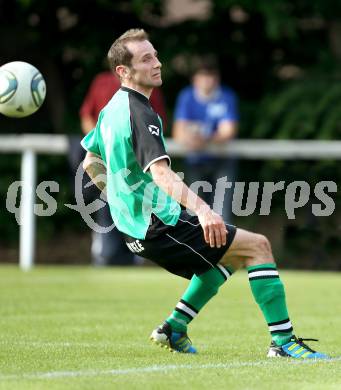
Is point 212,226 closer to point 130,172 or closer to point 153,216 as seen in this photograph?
point 153,216

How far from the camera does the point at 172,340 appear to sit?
6.92 meters

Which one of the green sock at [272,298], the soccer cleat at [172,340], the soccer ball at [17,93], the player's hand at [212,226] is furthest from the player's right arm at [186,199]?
the soccer ball at [17,93]

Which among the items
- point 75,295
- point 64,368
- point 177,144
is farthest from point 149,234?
point 177,144

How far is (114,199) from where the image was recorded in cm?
673

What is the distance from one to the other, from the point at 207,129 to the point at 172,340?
262 inches

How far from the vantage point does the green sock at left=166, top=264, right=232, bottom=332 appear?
6941 millimetres

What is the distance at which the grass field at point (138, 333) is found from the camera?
562 cm

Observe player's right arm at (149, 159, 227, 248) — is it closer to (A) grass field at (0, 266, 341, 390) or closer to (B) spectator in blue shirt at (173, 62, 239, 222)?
(A) grass field at (0, 266, 341, 390)

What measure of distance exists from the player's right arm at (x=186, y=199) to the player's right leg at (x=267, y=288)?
298 mm

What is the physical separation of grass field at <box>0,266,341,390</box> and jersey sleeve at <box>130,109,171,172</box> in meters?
1.13

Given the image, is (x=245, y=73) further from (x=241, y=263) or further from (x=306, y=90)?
(x=241, y=263)

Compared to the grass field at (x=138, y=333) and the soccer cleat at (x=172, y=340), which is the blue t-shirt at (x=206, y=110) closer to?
the grass field at (x=138, y=333)

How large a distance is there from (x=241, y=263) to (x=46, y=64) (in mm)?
10514

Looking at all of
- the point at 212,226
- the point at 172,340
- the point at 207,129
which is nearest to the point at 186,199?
the point at 212,226
